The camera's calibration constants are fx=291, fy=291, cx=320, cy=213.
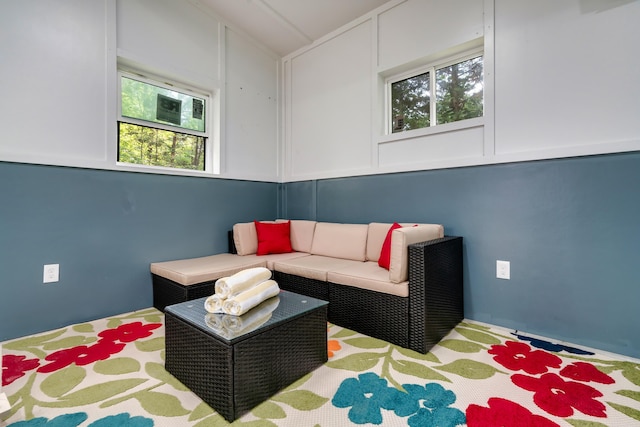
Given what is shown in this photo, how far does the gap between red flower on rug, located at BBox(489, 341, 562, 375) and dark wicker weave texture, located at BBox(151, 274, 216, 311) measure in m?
2.09

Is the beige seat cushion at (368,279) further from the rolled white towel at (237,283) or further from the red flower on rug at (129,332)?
the red flower on rug at (129,332)

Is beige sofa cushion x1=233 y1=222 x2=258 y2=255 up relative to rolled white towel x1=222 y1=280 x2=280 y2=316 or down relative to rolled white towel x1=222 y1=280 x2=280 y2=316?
up

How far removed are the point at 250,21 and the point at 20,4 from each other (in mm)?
1905

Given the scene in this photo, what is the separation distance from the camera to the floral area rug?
4.12 feet

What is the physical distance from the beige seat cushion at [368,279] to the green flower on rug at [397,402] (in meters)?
0.56

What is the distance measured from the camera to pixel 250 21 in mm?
3238

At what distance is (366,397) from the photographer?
4.58ft

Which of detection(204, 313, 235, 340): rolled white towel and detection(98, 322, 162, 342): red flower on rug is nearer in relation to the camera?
detection(204, 313, 235, 340): rolled white towel

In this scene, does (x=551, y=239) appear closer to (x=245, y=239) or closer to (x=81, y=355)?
(x=245, y=239)

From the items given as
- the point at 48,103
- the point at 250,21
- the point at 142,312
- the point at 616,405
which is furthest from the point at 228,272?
the point at 250,21

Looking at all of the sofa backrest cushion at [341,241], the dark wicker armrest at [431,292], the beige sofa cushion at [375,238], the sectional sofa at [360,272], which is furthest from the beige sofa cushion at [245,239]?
the dark wicker armrest at [431,292]

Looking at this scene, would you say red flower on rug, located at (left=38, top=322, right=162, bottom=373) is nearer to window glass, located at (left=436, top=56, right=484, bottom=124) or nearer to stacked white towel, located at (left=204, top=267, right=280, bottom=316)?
stacked white towel, located at (left=204, top=267, right=280, bottom=316)

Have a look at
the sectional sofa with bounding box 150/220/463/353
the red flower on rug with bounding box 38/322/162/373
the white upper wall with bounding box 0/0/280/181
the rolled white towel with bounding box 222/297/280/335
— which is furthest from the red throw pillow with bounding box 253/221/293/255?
the rolled white towel with bounding box 222/297/280/335

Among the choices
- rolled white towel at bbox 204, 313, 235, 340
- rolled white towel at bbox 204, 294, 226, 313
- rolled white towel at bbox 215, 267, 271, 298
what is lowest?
rolled white towel at bbox 204, 313, 235, 340
